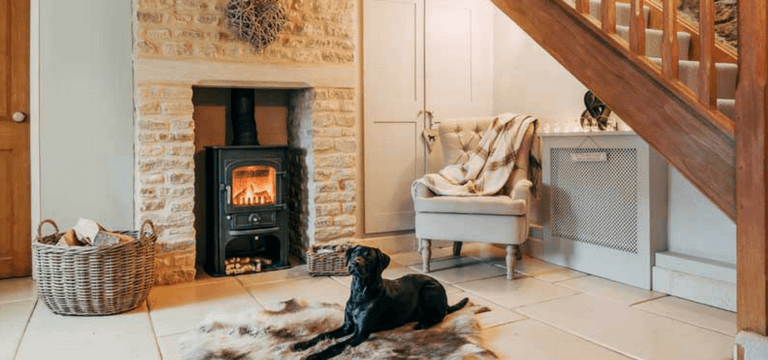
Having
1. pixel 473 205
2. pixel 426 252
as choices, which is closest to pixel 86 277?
pixel 426 252

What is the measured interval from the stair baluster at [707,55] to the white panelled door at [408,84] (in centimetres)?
247

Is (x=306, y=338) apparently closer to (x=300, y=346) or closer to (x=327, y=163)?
(x=300, y=346)

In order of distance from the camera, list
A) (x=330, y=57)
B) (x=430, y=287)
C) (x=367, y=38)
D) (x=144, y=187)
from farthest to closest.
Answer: (x=367, y=38)
(x=330, y=57)
(x=144, y=187)
(x=430, y=287)

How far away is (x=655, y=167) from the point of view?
332 centimetres

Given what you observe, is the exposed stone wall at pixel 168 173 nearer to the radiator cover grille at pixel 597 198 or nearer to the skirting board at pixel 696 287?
the radiator cover grille at pixel 597 198

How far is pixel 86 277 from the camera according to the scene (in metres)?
2.82

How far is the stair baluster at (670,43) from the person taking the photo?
227 centimetres

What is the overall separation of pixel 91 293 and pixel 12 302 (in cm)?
67

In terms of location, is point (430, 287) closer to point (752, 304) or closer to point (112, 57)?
point (752, 304)

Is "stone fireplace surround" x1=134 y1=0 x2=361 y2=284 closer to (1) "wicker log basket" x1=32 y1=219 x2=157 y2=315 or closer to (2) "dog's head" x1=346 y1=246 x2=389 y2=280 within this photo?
(1) "wicker log basket" x1=32 y1=219 x2=157 y2=315

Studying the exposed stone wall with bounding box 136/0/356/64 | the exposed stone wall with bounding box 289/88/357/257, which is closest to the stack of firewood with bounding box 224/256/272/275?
the exposed stone wall with bounding box 289/88/357/257

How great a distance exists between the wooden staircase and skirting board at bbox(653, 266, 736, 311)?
926 mm

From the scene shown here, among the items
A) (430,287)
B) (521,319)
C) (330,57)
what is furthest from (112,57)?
(521,319)

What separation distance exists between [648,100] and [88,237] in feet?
9.21
